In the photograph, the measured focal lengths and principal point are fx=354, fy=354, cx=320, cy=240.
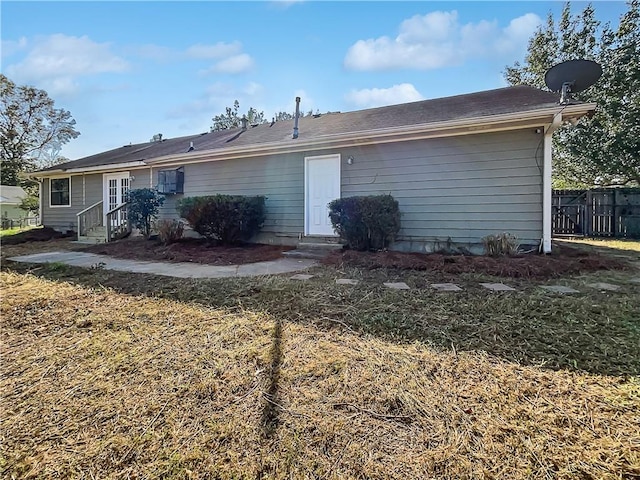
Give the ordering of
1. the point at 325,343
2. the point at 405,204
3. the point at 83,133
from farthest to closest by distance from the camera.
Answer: the point at 83,133 → the point at 405,204 → the point at 325,343

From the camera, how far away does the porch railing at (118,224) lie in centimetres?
1030

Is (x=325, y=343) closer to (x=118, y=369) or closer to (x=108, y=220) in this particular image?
(x=118, y=369)

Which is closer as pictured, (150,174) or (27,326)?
(27,326)

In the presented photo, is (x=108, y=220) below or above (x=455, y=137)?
below

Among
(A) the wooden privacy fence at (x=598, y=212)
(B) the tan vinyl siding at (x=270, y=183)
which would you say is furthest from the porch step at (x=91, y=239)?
(A) the wooden privacy fence at (x=598, y=212)

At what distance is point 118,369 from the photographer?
221cm

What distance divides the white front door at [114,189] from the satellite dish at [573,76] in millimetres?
11869

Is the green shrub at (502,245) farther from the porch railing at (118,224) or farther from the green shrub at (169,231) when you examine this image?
the porch railing at (118,224)

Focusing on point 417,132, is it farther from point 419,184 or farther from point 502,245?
point 502,245

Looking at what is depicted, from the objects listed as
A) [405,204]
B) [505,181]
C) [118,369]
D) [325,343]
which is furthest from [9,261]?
[505,181]

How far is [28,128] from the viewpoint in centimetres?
2870

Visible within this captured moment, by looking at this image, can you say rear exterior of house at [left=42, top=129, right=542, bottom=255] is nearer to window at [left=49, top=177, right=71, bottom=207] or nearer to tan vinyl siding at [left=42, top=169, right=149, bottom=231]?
tan vinyl siding at [left=42, top=169, right=149, bottom=231]

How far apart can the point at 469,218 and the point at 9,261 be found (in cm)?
850

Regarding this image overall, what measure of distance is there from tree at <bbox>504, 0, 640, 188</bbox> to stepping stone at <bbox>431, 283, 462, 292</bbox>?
12.0 meters
